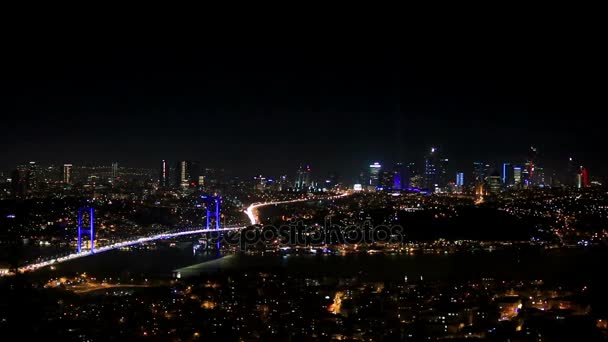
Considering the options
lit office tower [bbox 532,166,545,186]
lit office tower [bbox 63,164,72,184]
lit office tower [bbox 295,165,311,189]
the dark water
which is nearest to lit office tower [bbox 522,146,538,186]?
lit office tower [bbox 532,166,545,186]

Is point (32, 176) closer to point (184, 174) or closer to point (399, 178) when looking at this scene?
point (184, 174)

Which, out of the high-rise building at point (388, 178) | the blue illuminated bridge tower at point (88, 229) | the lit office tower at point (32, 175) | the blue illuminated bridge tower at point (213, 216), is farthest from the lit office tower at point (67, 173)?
the high-rise building at point (388, 178)

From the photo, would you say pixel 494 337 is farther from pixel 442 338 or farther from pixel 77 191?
pixel 77 191

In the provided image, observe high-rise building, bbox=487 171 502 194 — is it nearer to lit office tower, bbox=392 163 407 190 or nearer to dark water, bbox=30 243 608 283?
lit office tower, bbox=392 163 407 190

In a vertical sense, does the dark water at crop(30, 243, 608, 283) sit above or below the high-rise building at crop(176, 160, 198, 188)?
below

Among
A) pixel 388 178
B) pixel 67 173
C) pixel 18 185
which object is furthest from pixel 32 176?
pixel 388 178

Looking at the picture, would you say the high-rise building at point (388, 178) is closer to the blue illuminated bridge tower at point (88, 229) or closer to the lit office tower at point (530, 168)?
the lit office tower at point (530, 168)
